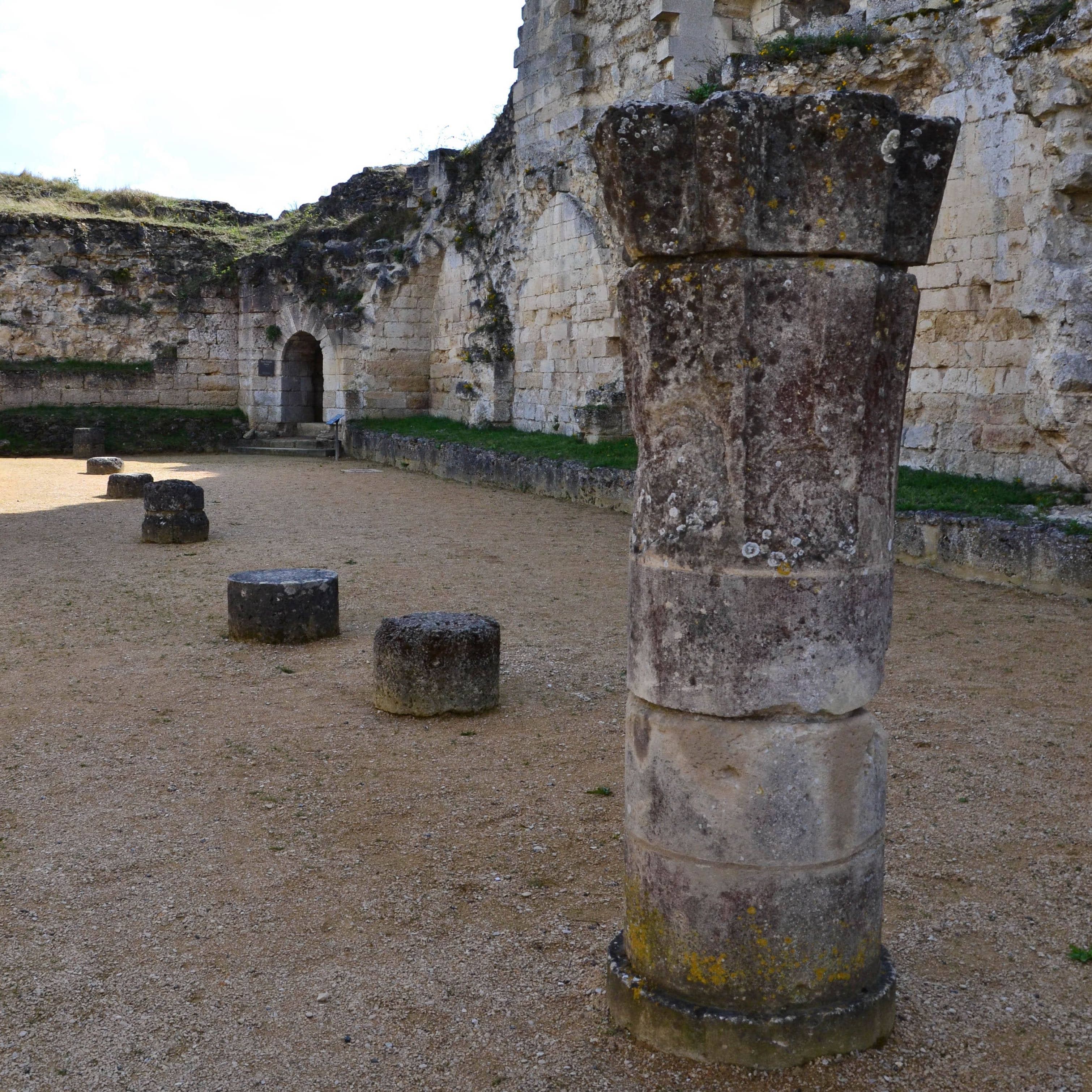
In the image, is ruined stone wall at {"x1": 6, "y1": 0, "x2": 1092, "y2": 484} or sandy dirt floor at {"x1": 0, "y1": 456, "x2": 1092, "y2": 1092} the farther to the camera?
ruined stone wall at {"x1": 6, "y1": 0, "x2": 1092, "y2": 484}

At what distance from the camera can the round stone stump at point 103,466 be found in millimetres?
16875

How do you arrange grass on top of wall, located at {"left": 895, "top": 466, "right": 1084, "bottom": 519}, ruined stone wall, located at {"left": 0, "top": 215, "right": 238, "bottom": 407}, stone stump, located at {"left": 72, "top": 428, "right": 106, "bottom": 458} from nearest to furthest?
grass on top of wall, located at {"left": 895, "top": 466, "right": 1084, "bottom": 519}
stone stump, located at {"left": 72, "top": 428, "right": 106, "bottom": 458}
ruined stone wall, located at {"left": 0, "top": 215, "right": 238, "bottom": 407}

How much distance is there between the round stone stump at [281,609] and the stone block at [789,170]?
4.91 metres

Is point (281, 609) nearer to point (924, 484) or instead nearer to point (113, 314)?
point (924, 484)

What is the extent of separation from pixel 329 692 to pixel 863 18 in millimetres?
9532

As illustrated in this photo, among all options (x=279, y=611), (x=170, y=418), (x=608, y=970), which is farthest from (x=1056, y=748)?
(x=170, y=418)

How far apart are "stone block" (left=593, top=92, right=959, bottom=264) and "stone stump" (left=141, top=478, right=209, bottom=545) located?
8.94 meters

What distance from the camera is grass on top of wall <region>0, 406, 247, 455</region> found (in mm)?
19844

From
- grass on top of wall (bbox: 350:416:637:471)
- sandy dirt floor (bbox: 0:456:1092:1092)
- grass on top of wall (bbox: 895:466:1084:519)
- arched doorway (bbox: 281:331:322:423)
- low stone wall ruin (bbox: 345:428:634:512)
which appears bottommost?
sandy dirt floor (bbox: 0:456:1092:1092)

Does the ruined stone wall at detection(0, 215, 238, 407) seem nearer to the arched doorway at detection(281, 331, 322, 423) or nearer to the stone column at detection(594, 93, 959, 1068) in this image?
the arched doorway at detection(281, 331, 322, 423)

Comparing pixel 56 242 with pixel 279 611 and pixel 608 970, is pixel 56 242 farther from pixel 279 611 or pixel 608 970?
pixel 608 970

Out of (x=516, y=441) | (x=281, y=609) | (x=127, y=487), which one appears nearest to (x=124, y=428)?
(x=127, y=487)

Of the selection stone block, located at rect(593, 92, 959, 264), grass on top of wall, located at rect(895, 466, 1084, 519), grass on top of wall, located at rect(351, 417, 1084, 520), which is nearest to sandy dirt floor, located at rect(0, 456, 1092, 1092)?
grass on top of wall, located at rect(895, 466, 1084, 519)

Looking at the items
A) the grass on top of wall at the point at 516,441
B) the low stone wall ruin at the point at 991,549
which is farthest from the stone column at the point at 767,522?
the grass on top of wall at the point at 516,441
